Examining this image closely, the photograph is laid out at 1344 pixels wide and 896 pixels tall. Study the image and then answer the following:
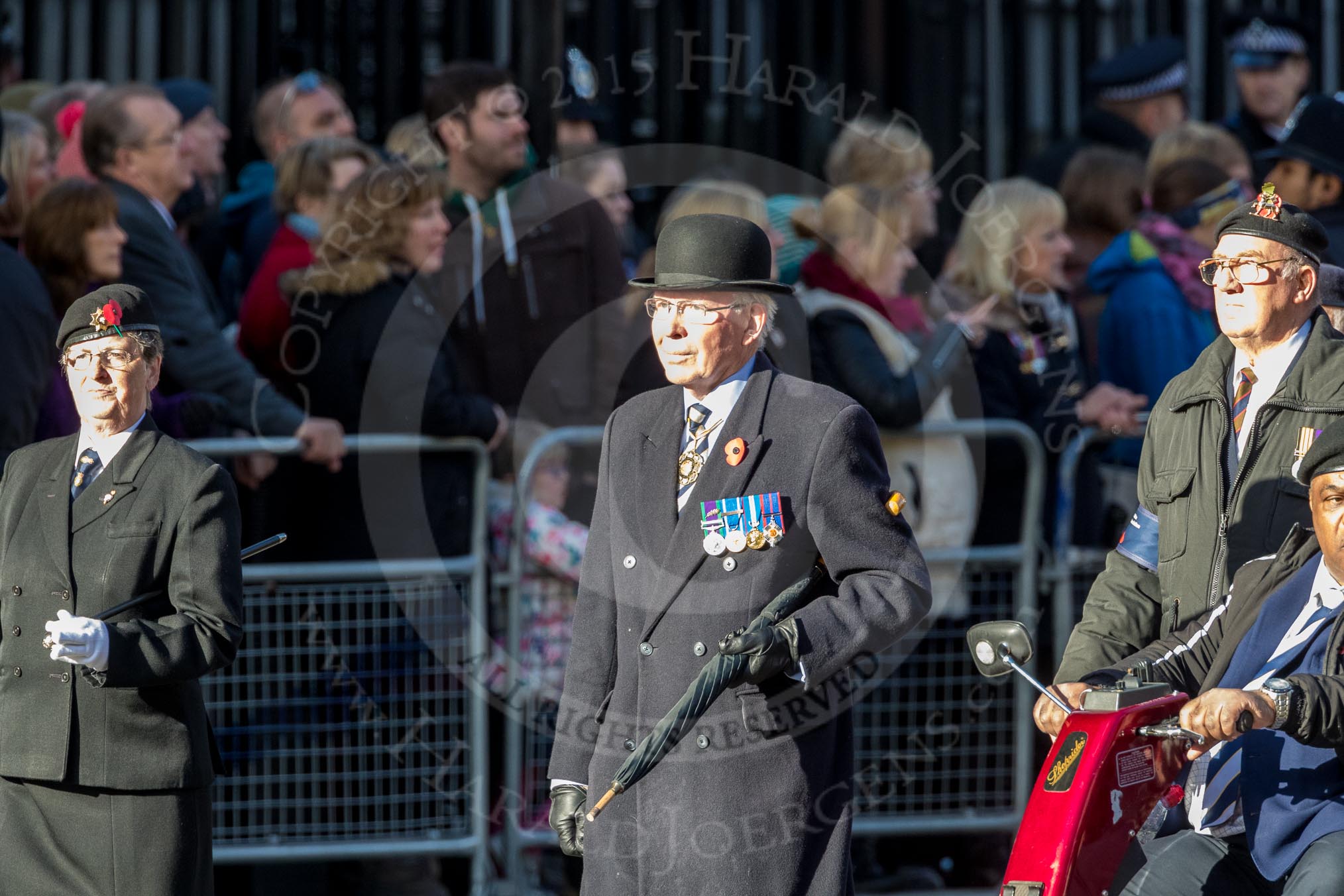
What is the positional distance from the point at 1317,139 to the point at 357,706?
369cm

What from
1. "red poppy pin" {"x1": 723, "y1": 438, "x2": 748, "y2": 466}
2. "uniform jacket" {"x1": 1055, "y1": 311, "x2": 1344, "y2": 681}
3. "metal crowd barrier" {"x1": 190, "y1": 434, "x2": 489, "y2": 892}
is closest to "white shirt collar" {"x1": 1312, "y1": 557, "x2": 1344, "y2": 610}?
"uniform jacket" {"x1": 1055, "y1": 311, "x2": 1344, "y2": 681}

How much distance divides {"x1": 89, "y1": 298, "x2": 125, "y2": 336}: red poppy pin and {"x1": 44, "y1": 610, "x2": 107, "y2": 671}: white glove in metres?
0.65

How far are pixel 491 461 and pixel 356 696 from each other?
3.09 feet

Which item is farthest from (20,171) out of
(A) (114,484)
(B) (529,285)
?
(A) (114,484)

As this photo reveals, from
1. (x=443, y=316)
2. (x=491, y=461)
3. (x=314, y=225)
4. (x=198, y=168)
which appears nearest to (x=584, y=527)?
(x=491, y=461)

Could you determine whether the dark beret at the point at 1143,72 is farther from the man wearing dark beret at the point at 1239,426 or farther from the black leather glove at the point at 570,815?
the black leather glove at the point at 570,815

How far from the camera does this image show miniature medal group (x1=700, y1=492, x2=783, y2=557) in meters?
3.85

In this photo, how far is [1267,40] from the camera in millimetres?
8438

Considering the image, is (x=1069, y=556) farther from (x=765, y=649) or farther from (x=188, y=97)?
(x=188, y=97)

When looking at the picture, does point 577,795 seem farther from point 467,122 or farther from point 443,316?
point 467,122

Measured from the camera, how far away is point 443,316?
21.1ft

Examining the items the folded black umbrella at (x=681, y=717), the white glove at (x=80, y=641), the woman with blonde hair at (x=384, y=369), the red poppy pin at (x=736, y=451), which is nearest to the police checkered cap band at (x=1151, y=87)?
the woman with blonde hair at (x=384, y=369)

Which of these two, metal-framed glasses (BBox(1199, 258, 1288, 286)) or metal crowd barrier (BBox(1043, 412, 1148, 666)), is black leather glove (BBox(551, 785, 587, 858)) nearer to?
metal-framed glasses (BBox(1199, 258, 1288, 286))

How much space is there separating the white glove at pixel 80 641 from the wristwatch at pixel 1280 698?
225cm
